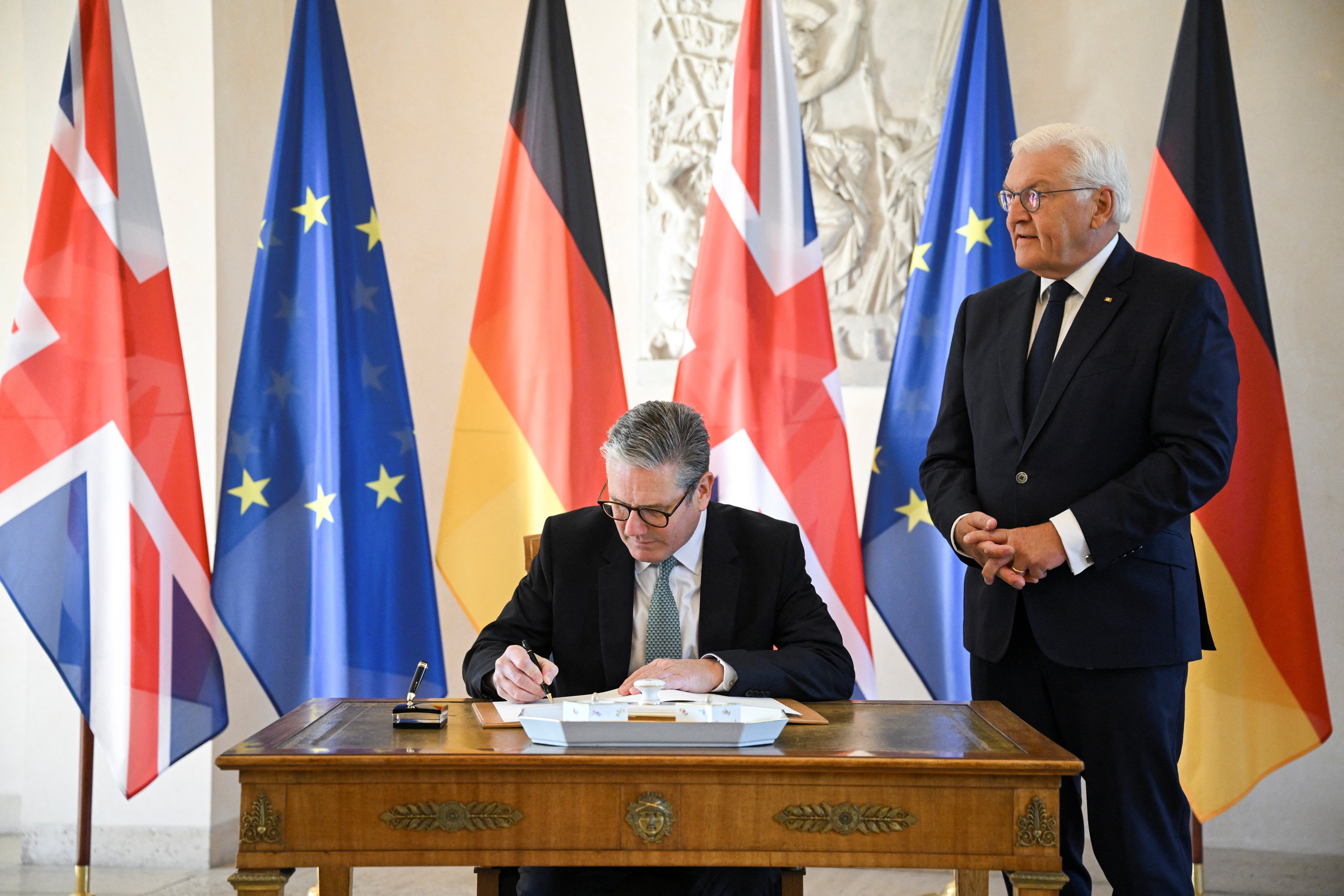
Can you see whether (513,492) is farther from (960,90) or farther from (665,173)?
(960,90)

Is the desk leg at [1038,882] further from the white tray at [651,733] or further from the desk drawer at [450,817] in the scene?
the desk drawer at [450,817]

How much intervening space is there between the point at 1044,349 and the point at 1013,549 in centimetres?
44

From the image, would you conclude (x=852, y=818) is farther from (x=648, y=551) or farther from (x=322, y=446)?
(x=322, y=446)

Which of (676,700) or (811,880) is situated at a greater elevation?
(676,700)

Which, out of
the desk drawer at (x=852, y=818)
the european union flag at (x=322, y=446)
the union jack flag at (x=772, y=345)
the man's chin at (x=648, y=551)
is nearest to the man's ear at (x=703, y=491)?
the man's chin at (x=648, y=551)

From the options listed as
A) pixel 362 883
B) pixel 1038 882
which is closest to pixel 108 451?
pixel 362 883

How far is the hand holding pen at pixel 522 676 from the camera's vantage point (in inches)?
73.3

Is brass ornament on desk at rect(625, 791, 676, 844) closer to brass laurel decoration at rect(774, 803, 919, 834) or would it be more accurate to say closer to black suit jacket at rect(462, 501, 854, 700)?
brass laurel decoration at rect(774, 803, 919, 834)

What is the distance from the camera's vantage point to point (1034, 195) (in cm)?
215

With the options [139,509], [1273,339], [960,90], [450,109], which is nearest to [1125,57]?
[960,90]

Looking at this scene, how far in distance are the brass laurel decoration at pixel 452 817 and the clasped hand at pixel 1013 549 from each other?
1015 millimetres

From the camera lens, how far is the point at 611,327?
3.42m

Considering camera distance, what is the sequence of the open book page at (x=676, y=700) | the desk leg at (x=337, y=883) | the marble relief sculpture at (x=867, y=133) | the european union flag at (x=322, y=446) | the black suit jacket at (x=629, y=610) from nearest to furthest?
the open book page at (x=676, y=700) < the desk leg at (x=337, y=883) < the black suit jacket at (x=629, y=610) < the european union flag at (x=322, y=446) < the marble relief sculpture at (x=867, y=133)

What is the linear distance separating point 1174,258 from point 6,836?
4.44 metres
